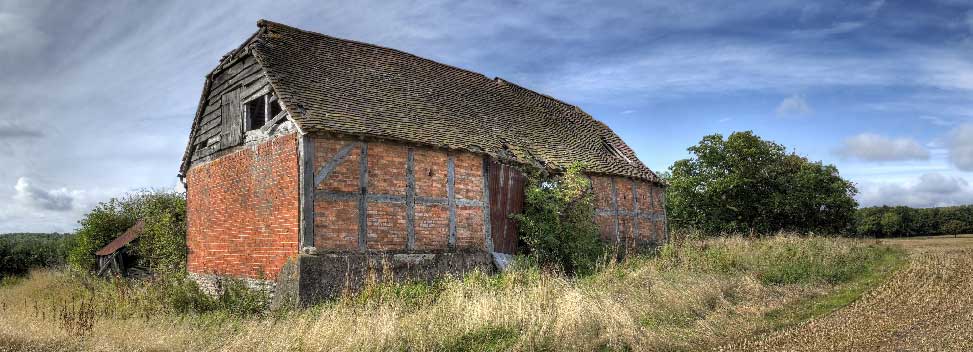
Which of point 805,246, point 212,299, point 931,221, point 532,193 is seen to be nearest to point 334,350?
A: point 212,299

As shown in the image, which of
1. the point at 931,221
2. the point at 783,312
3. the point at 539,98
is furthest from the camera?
the point at 931,221

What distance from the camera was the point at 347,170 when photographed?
10906 millimetres

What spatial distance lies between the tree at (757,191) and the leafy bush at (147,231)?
2326 cm

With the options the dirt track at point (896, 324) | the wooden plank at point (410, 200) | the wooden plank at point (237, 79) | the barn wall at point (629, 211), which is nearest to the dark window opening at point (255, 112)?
the wooden plank at point (237, 79)

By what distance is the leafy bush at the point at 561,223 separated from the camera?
1368 centimetres

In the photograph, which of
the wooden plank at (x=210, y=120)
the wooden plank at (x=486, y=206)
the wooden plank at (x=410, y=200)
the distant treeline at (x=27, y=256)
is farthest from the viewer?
the distant treeline at (x=27, y=256)

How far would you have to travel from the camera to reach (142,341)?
6617 mm

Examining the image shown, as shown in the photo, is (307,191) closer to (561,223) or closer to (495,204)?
(495,204)

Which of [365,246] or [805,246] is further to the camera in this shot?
[805,246]

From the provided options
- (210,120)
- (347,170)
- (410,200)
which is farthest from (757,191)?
(210,120)

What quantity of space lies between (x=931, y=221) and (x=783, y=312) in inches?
2177

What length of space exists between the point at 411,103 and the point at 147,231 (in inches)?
379

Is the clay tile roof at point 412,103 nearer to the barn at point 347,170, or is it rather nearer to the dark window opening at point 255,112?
the barn at point 347,170

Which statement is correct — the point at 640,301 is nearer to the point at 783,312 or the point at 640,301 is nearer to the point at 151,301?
the point at 783,312
